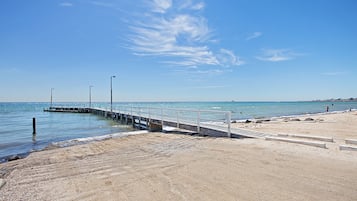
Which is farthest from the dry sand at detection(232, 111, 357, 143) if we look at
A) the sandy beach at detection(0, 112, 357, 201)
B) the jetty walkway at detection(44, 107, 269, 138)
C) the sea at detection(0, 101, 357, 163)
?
the sandy beach at detection(0, 112, 357, 201)

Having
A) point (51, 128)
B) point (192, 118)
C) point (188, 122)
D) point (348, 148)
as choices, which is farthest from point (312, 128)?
point (51, 128)

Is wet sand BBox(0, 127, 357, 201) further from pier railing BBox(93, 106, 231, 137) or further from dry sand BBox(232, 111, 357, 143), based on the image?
dry sand BBox(232, 111, 357, 143)

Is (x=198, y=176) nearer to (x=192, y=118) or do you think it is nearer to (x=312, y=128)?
(x=192, y=118)

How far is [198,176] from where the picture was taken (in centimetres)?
459

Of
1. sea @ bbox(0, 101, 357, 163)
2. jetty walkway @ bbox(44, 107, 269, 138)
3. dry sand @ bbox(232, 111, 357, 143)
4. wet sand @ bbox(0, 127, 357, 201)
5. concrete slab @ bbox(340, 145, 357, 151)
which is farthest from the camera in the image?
sea @ bbox(0, 101, 357, 163)

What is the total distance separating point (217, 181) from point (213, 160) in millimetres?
1535

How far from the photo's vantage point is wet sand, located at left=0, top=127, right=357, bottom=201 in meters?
3.75

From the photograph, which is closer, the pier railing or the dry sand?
the dry sand

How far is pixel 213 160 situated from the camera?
5797 millimetres

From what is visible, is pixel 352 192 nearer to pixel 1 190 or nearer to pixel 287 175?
pixel 287 175

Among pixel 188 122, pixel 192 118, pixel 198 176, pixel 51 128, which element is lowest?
pixel 51 128

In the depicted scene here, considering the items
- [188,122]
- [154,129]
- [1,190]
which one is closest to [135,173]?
[1,190]

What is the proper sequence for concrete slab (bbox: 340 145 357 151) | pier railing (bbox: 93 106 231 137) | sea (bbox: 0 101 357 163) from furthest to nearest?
sea (bbox: 0 101 357 163) < pier railing (bbox: 93 106 231 137) < concrete slab (bbox: 340 145 357 151)

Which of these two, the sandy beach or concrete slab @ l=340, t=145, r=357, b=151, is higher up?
concrete slab @ l=340, t=145, r=357, b=151
